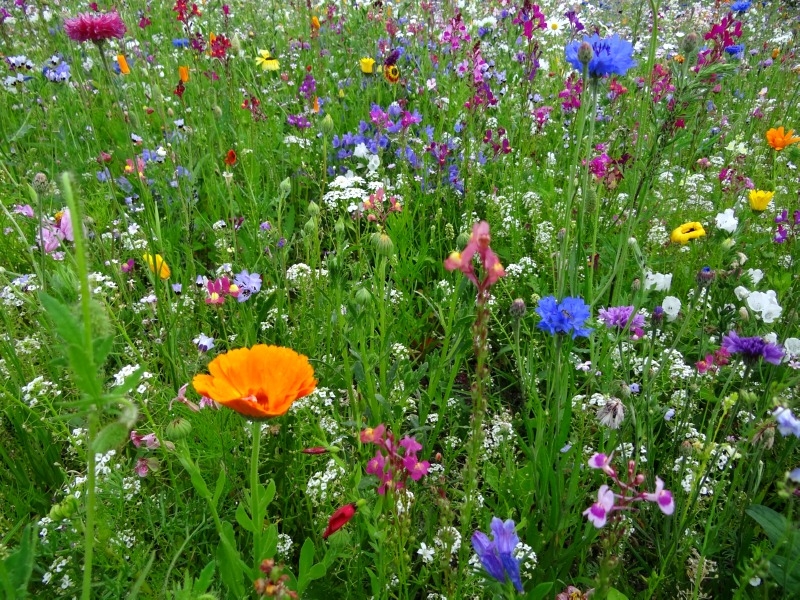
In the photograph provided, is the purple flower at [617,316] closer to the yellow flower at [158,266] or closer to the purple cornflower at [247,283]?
the purple cornflower at [247,283]

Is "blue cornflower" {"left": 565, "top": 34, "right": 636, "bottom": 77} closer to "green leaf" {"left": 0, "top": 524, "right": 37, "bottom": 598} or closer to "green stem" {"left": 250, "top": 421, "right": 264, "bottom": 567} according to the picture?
"green stem" {"left": 250, "top": 421, "right": 264, "bottom": 567}

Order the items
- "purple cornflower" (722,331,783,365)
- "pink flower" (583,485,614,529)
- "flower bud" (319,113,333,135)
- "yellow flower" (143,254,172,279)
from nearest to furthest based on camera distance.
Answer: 1. "pink flower" (583,485,614,529)
2. "purple cornflower" (722,331,783,365)
3. "yellow flower" (143,254,172,279)
4. "flower bud" (319,113,333,135)

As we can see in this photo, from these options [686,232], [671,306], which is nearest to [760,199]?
[686,232]

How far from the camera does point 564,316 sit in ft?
4.12

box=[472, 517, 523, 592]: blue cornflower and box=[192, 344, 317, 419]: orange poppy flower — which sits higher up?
box=[192, 344, 317, 419]: orange poppy flower

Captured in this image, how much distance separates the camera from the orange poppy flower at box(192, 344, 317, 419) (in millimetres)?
1007

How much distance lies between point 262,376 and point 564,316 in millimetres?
648

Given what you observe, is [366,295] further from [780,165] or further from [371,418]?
[780,165]

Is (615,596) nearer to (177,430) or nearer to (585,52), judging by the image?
(177,430)

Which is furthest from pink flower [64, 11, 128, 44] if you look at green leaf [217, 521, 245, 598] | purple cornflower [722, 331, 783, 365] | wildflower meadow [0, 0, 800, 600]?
purple cornflower [722, 331, 783, 365]

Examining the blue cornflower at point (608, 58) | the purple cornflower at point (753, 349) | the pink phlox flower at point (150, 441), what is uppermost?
the blue cornflower at point (608, 58)

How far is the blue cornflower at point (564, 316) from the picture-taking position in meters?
1.26

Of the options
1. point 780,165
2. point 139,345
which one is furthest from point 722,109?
point 139,345

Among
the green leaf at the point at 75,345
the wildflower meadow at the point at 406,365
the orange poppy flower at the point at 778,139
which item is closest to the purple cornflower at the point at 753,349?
the wildflower meadow at the point at 406,365
